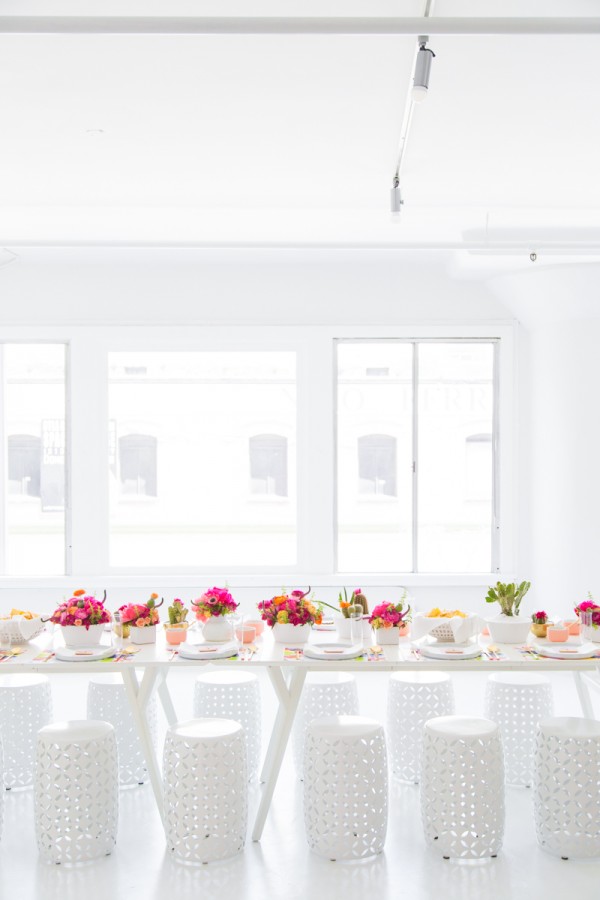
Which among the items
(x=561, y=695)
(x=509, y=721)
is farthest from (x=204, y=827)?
(x=561, y=695)

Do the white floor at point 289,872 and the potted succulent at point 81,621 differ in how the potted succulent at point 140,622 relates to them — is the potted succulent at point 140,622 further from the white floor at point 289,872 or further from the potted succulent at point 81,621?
the white floor at point 289,872

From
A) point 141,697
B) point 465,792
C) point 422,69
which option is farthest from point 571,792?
point 422,69

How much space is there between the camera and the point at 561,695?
22.1 feet

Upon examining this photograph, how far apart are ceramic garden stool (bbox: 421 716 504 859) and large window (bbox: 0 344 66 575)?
4.64 metres

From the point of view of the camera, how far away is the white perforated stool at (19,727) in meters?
4.69

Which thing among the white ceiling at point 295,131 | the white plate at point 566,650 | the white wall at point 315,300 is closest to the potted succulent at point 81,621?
the white plate at point 566,650

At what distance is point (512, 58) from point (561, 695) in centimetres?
471

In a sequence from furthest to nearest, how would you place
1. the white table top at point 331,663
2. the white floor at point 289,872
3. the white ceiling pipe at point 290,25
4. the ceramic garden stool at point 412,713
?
the ceramic garden stool at point 412,713 → the white table top at point 331,663 → the white floor at point 289,872 → the white ceiling pipe at point 290,25

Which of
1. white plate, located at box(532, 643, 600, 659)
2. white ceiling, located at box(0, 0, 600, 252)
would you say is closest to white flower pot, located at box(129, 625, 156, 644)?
white plate, located at box(532, 643, 600, 659)

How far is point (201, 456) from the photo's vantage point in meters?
8.55

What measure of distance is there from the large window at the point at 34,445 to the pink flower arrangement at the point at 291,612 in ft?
12.7

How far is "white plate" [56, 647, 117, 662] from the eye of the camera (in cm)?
407

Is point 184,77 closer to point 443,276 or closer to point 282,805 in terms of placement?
point 282,805

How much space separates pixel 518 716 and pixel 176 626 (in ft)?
6.02
